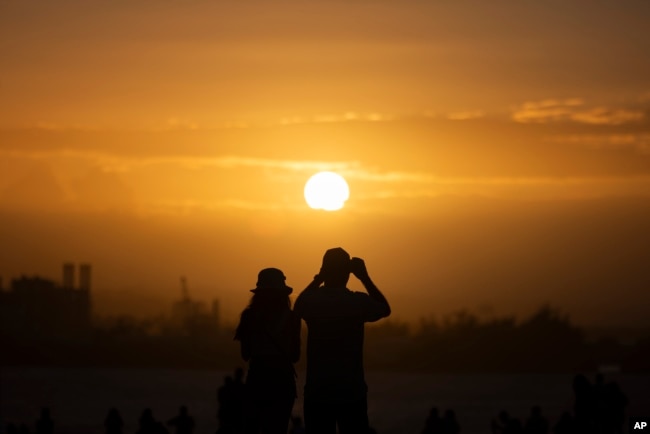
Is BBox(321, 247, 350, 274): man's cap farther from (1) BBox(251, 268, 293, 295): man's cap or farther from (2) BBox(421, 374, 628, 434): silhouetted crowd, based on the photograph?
(2) BBox(421, 374, 628, 434): silhouetted crowd

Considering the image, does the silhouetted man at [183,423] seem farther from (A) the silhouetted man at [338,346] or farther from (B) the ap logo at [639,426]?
(A) the silhouetted man at [338,346]

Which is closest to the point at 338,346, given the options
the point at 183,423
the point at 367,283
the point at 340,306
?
the point at 340,306

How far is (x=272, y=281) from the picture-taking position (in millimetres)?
9414

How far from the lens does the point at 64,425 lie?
83188 millimetres

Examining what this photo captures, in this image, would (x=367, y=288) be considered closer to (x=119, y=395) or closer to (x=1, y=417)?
(x=1, y=417)

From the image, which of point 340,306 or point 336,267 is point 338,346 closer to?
point 340,306

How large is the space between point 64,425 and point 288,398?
7634cm

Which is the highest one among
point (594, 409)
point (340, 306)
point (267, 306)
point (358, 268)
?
point (358, 268)

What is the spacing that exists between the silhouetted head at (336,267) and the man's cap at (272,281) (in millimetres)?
921

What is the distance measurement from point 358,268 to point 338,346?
0.51 metres

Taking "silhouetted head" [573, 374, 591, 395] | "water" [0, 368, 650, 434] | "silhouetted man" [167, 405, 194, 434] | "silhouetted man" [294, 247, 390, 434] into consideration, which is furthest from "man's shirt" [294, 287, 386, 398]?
"water" [0, 368, 650, 434]

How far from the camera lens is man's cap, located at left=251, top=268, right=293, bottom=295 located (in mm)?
9391

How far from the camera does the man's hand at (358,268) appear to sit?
8.44 m

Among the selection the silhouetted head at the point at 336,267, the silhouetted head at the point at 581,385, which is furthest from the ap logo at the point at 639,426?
the silhouetted head at the point at 581,385
